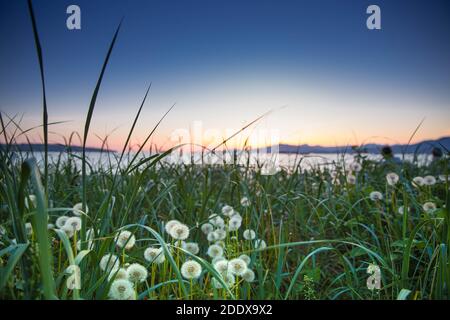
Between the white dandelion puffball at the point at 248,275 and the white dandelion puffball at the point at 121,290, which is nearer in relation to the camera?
the white dandelion puffball at the point at 121,290

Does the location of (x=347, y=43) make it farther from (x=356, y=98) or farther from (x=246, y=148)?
(x=246, y=148)

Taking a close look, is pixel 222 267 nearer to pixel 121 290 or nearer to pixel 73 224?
pixel 121 290

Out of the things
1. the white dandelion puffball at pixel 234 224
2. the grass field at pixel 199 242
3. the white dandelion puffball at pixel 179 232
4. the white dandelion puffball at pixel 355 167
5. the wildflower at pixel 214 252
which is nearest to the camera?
the grass field at pixel 199 242

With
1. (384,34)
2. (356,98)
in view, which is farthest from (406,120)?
(384,34)

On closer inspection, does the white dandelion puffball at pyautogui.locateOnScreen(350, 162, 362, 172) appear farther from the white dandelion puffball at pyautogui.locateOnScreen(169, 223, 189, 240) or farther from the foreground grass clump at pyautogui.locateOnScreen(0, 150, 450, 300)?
the white dandelion puffball at pyautogui.locateOnScreen(169, 223, 189, 240)

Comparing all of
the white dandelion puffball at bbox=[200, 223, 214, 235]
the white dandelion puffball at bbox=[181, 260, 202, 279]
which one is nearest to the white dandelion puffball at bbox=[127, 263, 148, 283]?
the white dandelion puffball at bbox=[181, 260, 202, 279]

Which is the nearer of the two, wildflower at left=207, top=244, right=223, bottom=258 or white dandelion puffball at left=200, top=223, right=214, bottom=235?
wildflower at left=207, top=244, right=223, bottom=258

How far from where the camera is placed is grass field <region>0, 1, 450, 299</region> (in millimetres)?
860

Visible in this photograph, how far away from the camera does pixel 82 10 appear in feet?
3.88

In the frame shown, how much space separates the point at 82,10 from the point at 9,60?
255 mm

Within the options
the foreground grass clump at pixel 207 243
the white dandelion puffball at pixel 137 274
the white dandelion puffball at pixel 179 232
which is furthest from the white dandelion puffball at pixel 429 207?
the white dandelion puffball at pixel 137 274

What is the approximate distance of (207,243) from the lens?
62.2 inches

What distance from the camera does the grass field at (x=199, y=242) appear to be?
0.86 metres

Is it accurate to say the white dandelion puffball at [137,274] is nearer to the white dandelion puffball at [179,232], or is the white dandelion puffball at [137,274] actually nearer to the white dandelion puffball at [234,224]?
the white dandelion puffball at [179,232]
